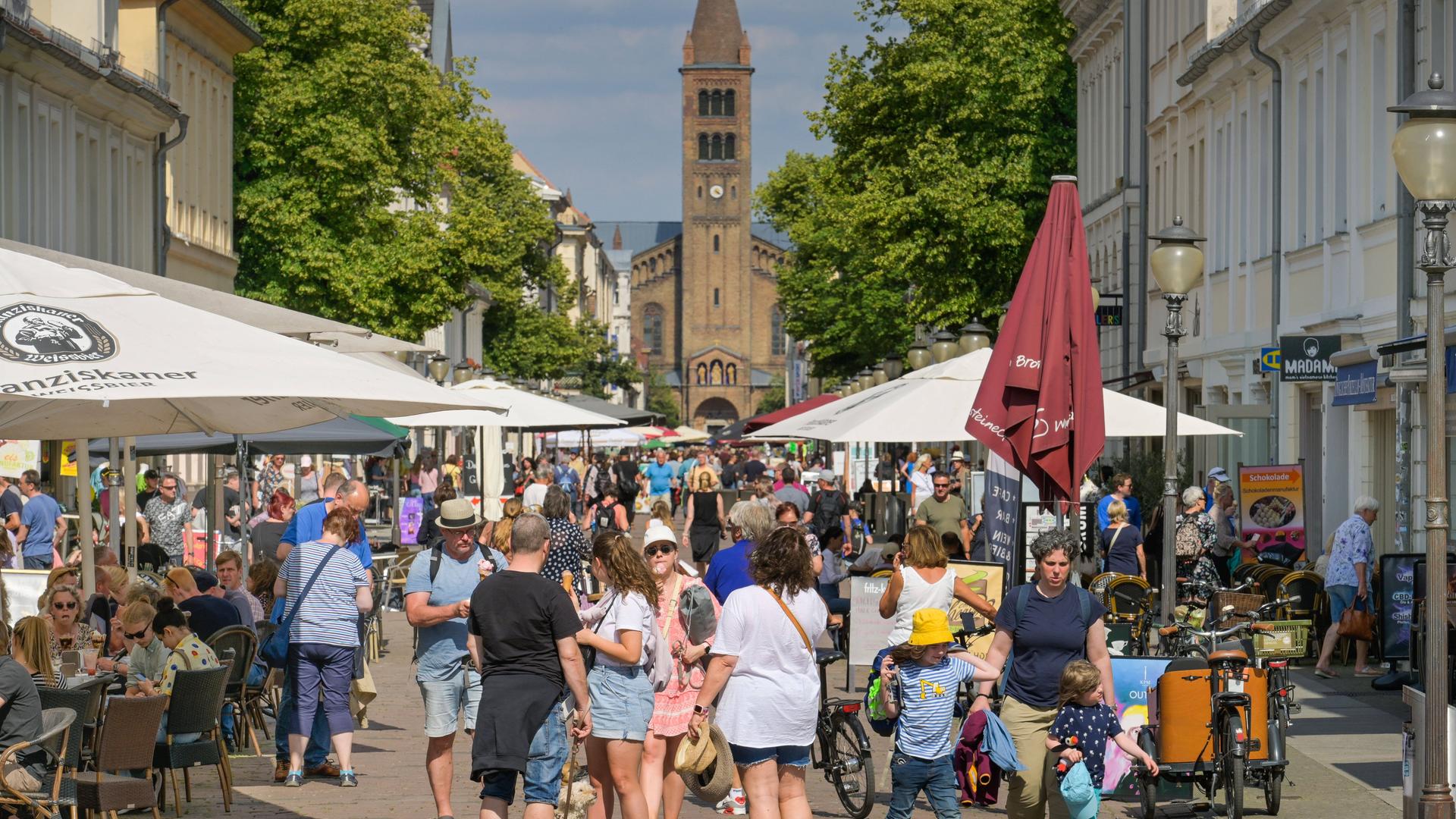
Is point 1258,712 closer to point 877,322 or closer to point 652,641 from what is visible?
point 652,641

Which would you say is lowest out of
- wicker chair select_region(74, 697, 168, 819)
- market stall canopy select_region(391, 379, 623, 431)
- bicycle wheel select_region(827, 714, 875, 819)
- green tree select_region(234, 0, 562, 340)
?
bicycle wheel select_region(827, 714, 875, 819)

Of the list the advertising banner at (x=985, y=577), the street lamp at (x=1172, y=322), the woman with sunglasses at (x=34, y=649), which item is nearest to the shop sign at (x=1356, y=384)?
the street lamp at (x=1172, y=322)

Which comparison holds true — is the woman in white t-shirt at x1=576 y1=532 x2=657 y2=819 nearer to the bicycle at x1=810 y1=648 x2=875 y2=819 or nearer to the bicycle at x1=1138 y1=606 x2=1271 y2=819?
the bicycle at x1=810 y1=648 x2=875 y2=819

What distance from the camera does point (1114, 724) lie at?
30.1 feet

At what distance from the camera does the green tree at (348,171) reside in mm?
41312

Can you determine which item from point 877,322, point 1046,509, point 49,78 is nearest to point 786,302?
point 877,322

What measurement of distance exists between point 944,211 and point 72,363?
3398 centimetres

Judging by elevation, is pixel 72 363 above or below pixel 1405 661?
above

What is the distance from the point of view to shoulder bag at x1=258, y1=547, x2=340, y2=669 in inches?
476

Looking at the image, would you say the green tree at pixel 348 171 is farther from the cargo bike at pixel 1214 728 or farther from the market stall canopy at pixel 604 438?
the cargo bike at pixel 1214 728

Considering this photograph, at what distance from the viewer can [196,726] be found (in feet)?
36.2

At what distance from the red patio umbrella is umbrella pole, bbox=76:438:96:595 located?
559 centimetres

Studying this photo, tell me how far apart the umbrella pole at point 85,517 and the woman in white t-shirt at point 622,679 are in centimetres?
459

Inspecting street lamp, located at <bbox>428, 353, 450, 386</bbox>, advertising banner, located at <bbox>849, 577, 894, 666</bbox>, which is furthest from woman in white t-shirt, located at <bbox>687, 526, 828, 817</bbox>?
street lamp, located at <bbox>428, 353, 450, 386</bbox>
